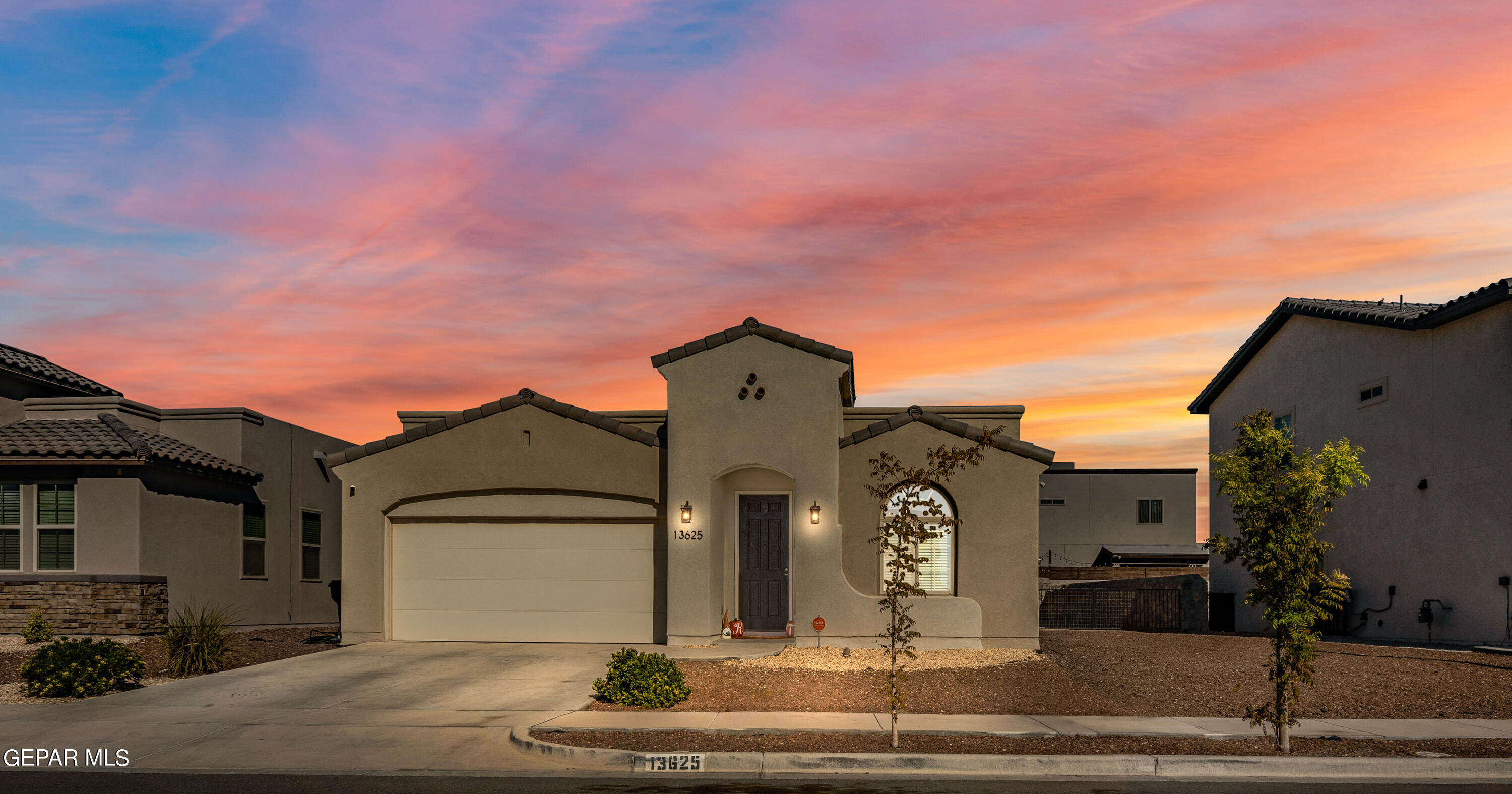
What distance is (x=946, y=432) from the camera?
60.9ft

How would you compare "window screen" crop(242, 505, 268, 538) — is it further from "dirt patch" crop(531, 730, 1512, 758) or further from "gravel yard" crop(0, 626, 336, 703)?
"dirt patch" crop(531, 730, 1512, 758)

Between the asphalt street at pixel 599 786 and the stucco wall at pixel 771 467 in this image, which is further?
the stucco wall at pixel 771 467

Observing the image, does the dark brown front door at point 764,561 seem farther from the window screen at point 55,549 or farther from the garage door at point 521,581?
the window screen at point 55,549

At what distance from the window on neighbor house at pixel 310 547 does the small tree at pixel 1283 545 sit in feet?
68.2

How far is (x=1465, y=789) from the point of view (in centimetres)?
967

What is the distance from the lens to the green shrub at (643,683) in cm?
1291

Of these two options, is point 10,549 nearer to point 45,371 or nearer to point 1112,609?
point 45,371

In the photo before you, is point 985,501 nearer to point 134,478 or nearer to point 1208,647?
point 1208,647

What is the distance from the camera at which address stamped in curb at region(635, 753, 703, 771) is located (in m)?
10.2

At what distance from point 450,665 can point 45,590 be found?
874 centimetres

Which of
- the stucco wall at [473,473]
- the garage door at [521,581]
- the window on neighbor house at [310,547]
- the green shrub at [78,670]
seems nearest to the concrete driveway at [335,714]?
the green shrub at [78,670]

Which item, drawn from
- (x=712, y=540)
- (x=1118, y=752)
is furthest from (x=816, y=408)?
(x=1118, y=752)

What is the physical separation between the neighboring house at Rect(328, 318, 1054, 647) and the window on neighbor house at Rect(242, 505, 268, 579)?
4.65 meters

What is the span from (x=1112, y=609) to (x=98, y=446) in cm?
2374
